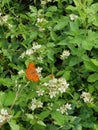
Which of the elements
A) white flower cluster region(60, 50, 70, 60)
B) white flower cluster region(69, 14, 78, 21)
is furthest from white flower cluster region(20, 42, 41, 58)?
white flower cluster region(69, 14, 78, 21)

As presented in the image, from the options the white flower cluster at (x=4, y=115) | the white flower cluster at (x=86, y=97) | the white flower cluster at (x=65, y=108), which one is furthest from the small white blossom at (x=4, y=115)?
the white flower cluster at (x=86, y=97)

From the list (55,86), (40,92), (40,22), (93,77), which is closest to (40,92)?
(40,92)

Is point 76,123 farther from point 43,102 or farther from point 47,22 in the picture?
point 47,22

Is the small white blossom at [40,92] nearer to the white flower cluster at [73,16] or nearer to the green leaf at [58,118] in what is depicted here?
the green leaf at [58,118]

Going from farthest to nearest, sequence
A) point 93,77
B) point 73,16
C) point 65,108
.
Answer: point 73,16 → point 93,77 → point 65,108

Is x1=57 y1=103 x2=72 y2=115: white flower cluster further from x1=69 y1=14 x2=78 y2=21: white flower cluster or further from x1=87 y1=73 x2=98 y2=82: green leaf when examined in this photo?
x1=69 y1=14 x2=78 y2=21: white flower cluster

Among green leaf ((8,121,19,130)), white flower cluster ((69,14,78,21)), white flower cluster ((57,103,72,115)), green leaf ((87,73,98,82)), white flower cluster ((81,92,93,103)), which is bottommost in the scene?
white flower cluster ((81,92,93,103))

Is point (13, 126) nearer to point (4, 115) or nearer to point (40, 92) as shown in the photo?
point (4, 115)

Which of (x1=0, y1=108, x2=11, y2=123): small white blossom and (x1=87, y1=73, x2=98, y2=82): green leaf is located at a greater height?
(x1=0, y1=108, x2=11, y2=123): small white blossom
